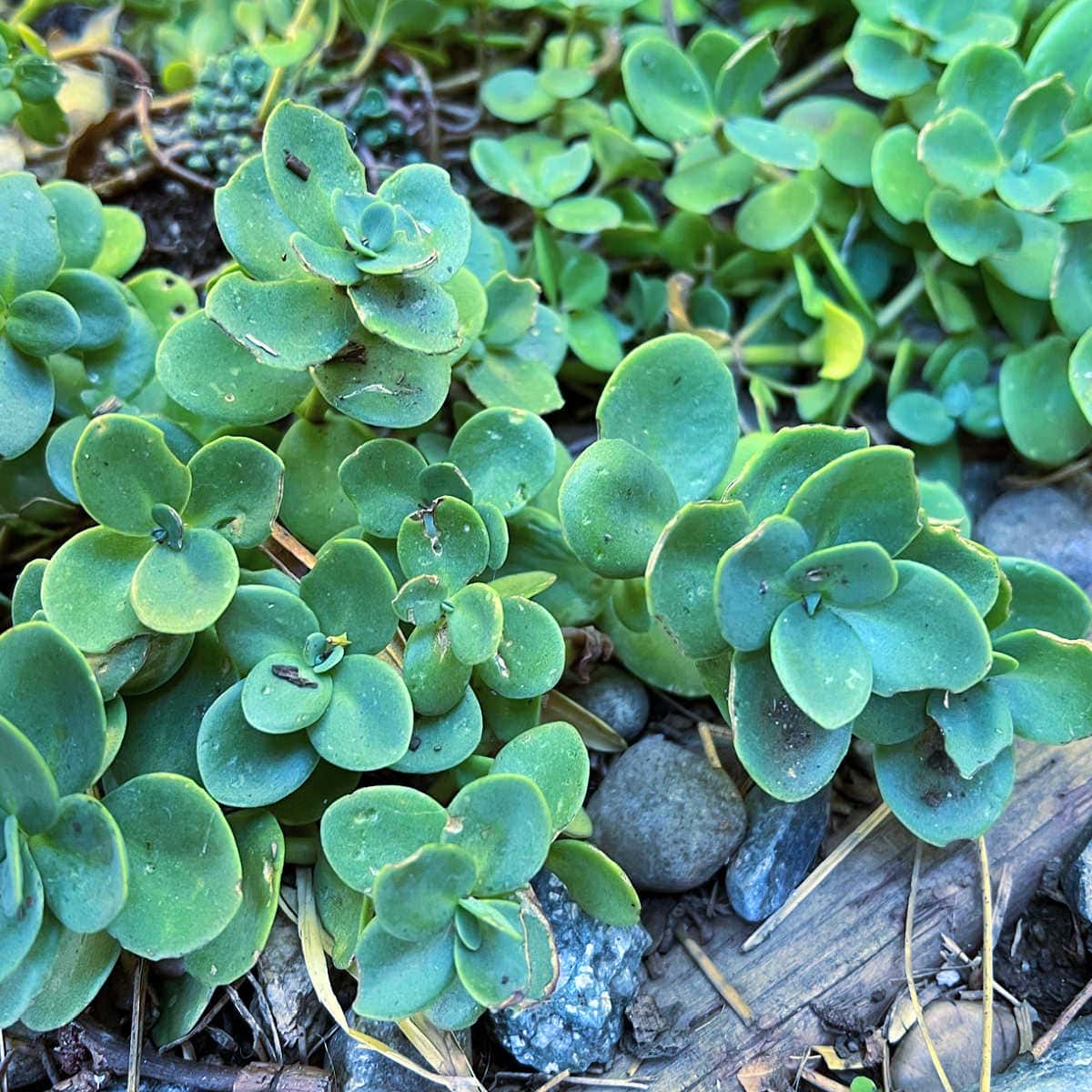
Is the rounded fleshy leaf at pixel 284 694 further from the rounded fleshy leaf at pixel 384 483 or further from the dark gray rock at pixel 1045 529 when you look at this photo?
the dark gray rock at pixel 1045 529

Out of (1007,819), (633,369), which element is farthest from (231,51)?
(1007,819)

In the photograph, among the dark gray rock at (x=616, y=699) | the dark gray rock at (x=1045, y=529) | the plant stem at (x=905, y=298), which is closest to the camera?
the dark gray rock at (x=616, y=699)

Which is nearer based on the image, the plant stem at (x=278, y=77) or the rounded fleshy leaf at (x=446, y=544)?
the rounded fleshy leaf at (x=446, y=544)

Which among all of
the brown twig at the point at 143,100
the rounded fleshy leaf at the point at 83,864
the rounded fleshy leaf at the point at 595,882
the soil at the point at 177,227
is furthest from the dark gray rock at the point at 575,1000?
the brown twig at the point at 143,100

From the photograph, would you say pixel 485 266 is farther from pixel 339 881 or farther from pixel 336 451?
pixel 339 881

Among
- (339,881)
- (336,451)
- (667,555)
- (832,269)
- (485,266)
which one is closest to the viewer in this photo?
(667,555)

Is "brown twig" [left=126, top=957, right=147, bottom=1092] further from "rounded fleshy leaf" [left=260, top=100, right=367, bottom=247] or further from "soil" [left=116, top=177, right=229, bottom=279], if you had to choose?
"soil" [left=116, top=177, right=229, bottom=279]
